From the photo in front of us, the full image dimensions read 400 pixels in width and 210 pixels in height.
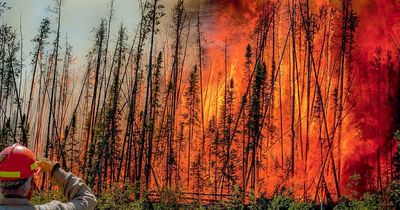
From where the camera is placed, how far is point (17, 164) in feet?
8.56

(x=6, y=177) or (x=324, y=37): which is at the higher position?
(x=324, y=37)

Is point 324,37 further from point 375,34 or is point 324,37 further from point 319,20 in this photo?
point 375,34

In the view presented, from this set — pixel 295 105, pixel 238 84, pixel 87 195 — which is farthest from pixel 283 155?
pixel 87 195

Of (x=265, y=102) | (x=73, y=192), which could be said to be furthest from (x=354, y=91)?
(x=73, y=192)

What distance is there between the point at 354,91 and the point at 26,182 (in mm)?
41398

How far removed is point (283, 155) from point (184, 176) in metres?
12.7

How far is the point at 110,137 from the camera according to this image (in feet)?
141

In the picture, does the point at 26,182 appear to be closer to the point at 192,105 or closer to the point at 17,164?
the point at 17,164

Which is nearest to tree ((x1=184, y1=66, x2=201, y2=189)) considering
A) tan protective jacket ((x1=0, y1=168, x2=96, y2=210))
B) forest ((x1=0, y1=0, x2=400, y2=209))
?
forest ((x1=0, y1=0, x2=400, y2=209))

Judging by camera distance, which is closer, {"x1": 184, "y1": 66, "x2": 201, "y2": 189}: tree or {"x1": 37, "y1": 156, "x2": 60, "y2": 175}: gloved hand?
{"x1": 37, "y1": 156, "x2": 60, "y2": 175}: gloved hand

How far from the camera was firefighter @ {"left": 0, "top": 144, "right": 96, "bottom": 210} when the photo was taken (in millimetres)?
2539

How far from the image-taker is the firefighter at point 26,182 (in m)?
2.54

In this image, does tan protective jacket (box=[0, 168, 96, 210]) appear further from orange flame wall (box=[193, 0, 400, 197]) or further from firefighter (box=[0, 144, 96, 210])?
orange flame wall (box=[193, 0, 400, 197])

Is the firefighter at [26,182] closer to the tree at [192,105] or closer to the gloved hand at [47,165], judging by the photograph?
the gloved hand at [47,165]
